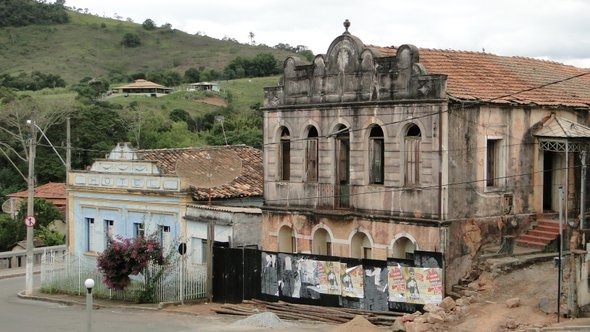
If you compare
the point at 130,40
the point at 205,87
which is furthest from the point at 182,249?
the point at 130,40

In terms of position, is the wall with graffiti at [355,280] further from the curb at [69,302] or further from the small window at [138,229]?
the small window at [138,229]

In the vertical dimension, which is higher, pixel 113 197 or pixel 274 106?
pixel 274 106

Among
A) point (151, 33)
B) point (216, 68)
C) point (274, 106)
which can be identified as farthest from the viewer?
point (151, 33)

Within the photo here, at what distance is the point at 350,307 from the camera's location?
2491cm

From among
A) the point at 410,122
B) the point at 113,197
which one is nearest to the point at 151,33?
the point at 113,197

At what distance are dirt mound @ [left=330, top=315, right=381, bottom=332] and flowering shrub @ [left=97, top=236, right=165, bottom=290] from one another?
30.1 feet

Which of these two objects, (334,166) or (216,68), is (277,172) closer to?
(334,166)

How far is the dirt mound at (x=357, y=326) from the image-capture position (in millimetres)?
21802

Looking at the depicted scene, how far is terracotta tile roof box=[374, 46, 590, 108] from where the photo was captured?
2562 centimetres

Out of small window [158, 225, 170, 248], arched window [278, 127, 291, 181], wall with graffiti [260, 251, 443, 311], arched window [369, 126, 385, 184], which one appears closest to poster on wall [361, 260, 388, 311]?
wall with graffiti [260, 251, 443, 311]

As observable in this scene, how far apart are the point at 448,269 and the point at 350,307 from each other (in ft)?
9.64

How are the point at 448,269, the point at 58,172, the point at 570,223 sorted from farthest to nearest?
the point at 58,172, the point at 570,223, the point at 448,269

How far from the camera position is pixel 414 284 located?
77.2ft

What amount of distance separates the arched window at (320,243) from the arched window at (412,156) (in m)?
3.61
